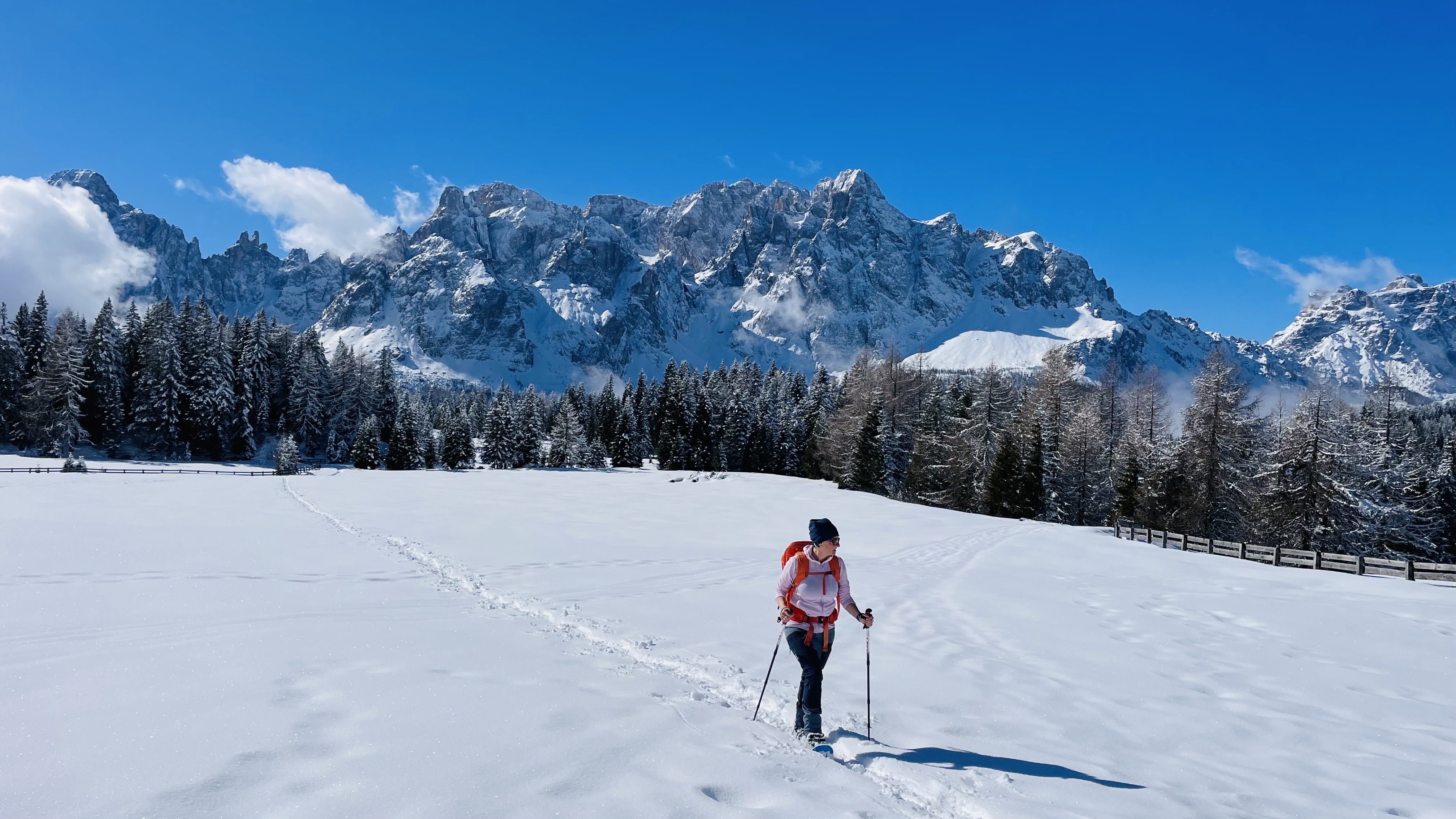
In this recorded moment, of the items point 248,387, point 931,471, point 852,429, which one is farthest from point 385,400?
point 931,471

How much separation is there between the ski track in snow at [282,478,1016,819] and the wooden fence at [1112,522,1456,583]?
737 inches

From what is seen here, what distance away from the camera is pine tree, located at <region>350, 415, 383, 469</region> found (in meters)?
66.4

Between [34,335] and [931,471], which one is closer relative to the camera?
[931,471]

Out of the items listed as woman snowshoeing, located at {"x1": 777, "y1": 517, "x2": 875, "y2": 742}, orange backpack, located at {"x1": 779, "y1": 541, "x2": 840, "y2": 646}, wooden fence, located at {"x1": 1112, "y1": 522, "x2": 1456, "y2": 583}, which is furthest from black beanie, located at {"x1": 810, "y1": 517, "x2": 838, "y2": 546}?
wooden fence, located at {"x1": 1112, "y1": 522, "x2": 1456, "y2": 583}

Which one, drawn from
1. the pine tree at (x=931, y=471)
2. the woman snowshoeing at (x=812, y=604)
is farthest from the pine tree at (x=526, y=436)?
the woman snowshoeing at (x=812, y=604)

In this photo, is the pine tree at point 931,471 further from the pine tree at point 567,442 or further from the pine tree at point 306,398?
the pine tree at point 306,398

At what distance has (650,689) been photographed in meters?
6.77

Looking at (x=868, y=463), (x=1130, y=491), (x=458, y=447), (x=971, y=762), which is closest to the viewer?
(x=971, y=762)

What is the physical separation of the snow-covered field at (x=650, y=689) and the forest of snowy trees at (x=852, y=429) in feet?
68.3

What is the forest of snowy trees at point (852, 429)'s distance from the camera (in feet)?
116

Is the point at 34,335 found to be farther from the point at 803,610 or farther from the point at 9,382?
the point at 803,610

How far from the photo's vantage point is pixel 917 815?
4.71 meters

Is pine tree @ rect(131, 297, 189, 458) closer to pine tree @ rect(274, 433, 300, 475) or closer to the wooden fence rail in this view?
the wooden fence rail

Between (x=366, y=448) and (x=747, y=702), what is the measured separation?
70.2 metres
